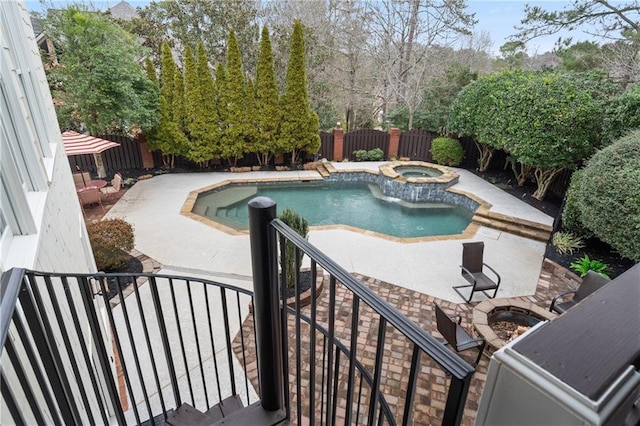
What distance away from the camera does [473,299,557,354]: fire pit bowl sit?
156 inches

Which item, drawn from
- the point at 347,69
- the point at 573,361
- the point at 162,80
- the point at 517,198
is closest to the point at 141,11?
the point at 162,80

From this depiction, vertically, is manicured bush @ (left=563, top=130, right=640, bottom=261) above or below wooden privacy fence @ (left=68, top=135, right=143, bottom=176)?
above

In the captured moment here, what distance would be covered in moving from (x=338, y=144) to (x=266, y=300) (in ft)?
40.3

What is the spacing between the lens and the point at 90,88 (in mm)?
8906

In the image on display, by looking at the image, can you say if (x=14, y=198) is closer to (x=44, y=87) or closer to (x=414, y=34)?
(x=44, y=87)

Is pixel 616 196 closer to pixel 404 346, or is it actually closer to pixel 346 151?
pixel 404 346

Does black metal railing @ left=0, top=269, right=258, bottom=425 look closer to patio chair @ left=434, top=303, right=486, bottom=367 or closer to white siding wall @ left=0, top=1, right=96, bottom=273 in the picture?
white siding wall @ left=0, top=1, right=96, bottom=273

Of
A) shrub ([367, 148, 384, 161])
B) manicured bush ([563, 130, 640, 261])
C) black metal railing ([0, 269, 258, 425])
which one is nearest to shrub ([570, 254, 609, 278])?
manicured bush ([563, 130, 640, 261])

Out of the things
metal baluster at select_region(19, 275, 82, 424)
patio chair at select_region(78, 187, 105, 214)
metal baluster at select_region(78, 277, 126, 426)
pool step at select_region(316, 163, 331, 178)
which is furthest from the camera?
pool step at select_region(316, 163, 331, 178)

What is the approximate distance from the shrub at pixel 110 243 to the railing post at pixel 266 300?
4503 millimetres

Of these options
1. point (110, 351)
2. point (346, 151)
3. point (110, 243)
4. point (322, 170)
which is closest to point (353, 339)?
point (110, 351)

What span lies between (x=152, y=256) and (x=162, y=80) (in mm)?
7294

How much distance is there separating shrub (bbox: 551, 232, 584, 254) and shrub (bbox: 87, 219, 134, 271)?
301 inches

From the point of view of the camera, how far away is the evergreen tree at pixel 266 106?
10.9 meters
